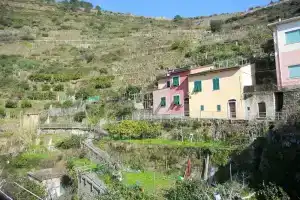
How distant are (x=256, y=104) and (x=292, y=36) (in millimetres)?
5988

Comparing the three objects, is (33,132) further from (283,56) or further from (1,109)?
(283,56)

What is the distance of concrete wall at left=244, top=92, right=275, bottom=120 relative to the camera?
2666 cm

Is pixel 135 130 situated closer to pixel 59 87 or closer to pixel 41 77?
pixel 59 87

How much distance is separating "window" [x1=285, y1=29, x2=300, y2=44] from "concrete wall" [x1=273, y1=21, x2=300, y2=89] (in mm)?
233

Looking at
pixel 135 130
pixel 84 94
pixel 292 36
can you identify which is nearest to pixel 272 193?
pixel 292 36

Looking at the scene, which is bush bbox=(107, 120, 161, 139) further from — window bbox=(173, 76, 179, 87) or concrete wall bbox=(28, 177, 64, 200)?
concrete wall bbox=(28, 177, 64, 200)

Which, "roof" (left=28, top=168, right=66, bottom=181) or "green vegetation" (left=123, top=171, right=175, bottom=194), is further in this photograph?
"roof" (left=28, top=168, right=66, bottom=181)

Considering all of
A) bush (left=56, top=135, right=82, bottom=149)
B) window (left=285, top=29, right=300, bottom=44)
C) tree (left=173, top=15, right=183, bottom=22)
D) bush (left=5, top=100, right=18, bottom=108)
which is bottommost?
bush (left=56, top=135, right=82, bottom=149)

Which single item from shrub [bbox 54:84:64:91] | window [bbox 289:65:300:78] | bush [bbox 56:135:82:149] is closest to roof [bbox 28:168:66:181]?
bush [bbox 56:135:82:149]

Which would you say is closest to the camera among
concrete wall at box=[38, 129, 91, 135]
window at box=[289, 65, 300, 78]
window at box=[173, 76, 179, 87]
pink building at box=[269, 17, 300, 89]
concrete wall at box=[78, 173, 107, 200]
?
concrete wall at box=[78, 173, 107, 200]

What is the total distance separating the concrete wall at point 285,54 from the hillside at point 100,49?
34.6 feet

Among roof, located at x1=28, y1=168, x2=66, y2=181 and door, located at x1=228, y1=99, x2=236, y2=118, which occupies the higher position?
door, located at x1=228, y1=99, x2=236, y2=118

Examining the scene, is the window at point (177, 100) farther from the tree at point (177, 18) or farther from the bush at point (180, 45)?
the tree at point (177, 18)

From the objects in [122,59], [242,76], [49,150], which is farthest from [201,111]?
[122,59]
